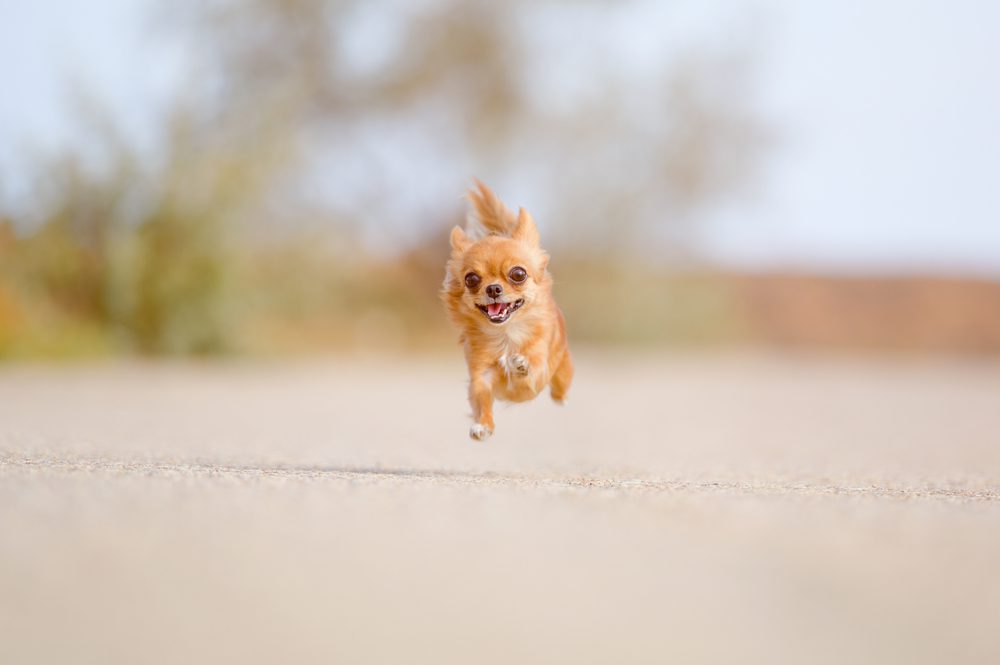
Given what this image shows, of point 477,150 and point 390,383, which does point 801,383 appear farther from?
point 477,150

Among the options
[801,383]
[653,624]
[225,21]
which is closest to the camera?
[653,624]

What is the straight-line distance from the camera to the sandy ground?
240 cm

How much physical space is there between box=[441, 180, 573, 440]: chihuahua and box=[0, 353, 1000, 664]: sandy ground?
1.30 feet

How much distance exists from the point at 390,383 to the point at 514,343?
9049 mm

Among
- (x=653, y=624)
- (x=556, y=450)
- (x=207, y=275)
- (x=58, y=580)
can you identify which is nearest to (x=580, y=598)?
(x=653, y=624)

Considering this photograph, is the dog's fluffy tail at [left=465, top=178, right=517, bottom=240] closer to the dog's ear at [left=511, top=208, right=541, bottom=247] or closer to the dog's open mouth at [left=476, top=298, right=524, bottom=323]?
the dog's ear at [left=511, top=208, right=541, bottom=247]

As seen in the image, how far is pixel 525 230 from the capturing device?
203 inches

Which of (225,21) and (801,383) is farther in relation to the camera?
(225,21)

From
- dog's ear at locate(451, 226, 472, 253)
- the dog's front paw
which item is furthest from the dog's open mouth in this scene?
dog's ear at locate(451, 226, 472, 253)

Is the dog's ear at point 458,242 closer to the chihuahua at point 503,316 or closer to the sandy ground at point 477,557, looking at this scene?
the chihuahua at point 503,316

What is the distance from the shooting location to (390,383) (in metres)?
13.7

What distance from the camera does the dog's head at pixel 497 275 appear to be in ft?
15.7

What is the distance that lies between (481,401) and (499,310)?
0.40 metres

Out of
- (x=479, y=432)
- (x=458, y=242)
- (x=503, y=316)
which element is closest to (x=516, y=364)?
(x=503, y=316)
